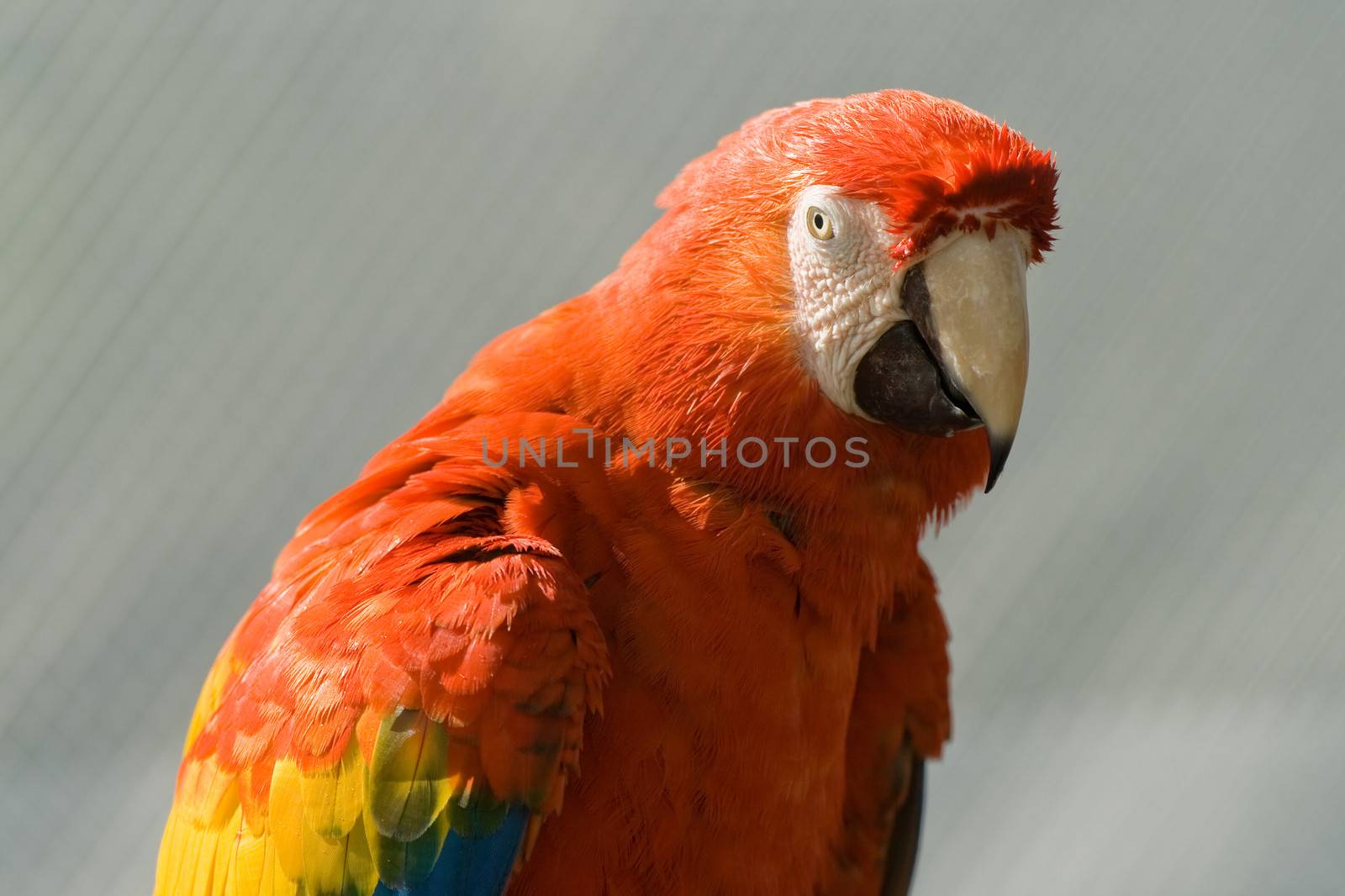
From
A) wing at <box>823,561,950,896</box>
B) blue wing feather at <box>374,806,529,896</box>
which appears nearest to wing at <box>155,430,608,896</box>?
blue wing feather at <box>374,806,529,896</box>

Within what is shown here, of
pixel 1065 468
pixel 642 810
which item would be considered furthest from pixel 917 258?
pixel 1065 468

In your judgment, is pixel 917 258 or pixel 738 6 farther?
pixel 738 6

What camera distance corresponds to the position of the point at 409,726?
827 millimetres

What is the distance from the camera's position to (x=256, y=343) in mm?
1754

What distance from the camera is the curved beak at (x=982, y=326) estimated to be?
86 cm

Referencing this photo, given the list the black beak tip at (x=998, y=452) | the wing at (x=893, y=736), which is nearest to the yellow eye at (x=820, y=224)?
the black beak tip at (x=998, y=452)

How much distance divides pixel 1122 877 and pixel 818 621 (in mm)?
1574

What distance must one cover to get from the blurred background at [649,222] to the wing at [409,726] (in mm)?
986

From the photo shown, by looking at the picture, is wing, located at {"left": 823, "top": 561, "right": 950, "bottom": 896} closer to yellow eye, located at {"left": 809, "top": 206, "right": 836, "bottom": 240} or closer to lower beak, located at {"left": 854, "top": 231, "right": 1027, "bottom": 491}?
lower beak, located at {"left": 854, "top": 231, "right": 1027, "bottom": 491}

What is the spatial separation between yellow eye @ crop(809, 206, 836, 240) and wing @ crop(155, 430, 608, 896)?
1.13 feet

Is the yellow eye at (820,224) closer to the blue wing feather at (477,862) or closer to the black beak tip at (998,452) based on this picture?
the black beak tip at (998,452)

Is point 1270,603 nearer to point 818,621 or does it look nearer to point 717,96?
point 717,96

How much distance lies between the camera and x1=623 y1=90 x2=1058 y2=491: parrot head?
864mm

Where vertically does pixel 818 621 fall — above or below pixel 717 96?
below
